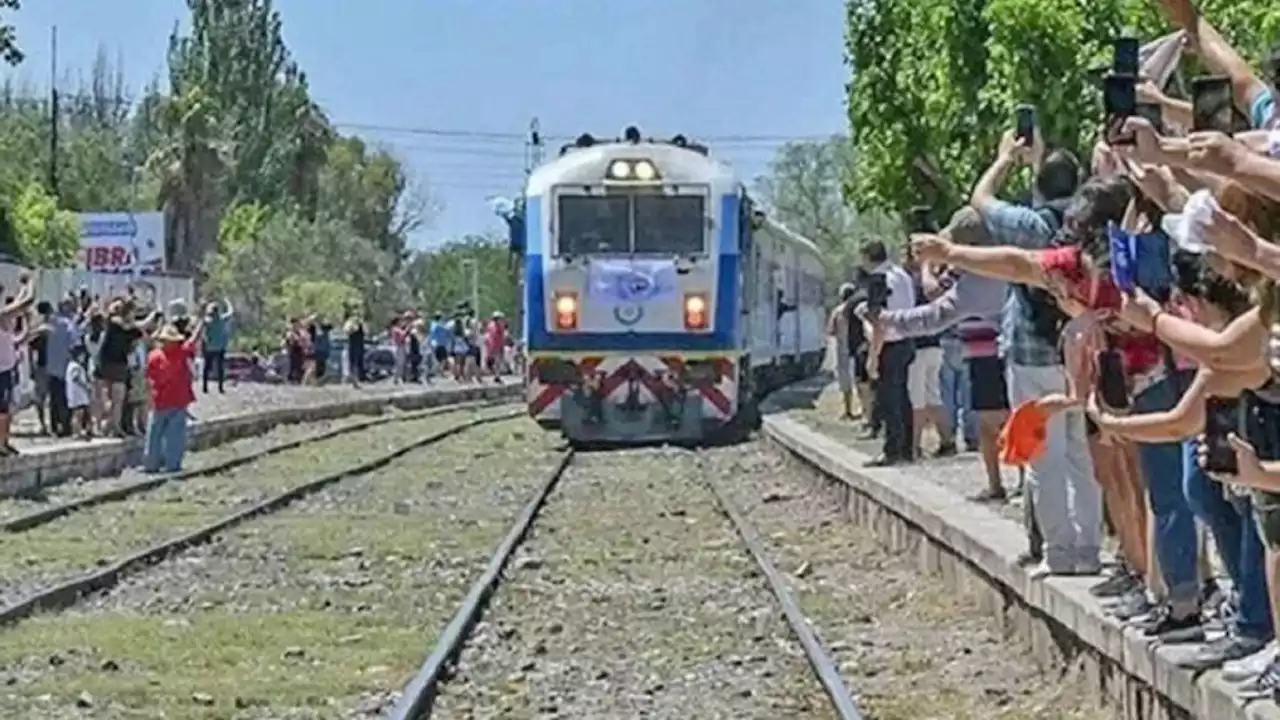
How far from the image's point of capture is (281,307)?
90500 millimetres

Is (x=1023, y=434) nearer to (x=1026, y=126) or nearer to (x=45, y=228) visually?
(x=1026, y=126)

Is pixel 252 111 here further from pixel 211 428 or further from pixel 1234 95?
pixel 1234 95

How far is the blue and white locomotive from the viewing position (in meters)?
29.4

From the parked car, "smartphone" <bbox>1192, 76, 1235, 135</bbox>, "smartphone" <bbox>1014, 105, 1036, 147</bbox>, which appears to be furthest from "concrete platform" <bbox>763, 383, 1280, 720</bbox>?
the parked car

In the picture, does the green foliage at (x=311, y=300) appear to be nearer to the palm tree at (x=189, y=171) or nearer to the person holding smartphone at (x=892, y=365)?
the palm tree at (x=189, y=171)

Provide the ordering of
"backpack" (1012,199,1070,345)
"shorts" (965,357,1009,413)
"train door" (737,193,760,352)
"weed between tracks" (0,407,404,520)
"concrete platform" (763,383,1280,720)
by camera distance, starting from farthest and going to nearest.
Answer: "train door" (737,193,760,352)
"weed between tracks" (0,407,404,520)
"shorts" (965,357,1009,413)
"backpack" (1012,199,1070,345)
"concrete platform" (763,383,1280,720)

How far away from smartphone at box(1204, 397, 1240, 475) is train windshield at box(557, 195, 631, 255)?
21.8 meters

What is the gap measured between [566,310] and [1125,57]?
70.1 ft

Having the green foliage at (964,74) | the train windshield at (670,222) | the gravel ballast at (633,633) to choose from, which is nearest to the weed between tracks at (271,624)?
the gravel ballast at (633,633)

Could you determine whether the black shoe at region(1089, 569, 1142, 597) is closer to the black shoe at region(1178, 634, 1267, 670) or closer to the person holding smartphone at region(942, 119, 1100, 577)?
the person holding smartphone at region(942, 119, 1100, 577)

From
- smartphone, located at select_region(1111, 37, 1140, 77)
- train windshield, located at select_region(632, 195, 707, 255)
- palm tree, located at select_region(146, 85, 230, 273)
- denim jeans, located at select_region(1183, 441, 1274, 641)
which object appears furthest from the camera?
palm tree, located at select_region(146, 85, 230, 273)

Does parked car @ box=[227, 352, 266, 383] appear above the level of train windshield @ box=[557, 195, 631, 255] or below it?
below

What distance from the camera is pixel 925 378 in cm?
2078

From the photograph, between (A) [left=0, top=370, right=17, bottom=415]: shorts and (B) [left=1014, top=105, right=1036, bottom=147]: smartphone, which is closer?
(B) [left=1014, top=105, right=1036, bottom=147]: smartphone
